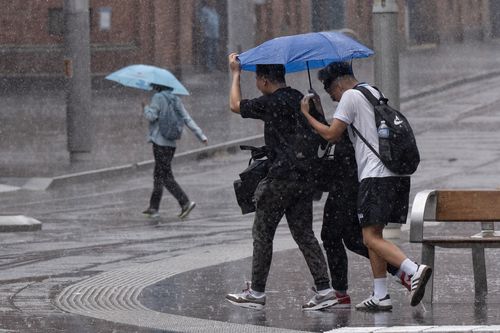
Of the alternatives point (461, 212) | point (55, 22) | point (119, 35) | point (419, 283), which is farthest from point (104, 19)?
point (419, 283)

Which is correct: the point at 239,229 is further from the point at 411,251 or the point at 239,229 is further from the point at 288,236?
the point at 411,251

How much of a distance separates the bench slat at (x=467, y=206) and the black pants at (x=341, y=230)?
620mm

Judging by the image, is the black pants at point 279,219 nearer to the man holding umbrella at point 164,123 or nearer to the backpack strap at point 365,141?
the backpack strap at point 365,141

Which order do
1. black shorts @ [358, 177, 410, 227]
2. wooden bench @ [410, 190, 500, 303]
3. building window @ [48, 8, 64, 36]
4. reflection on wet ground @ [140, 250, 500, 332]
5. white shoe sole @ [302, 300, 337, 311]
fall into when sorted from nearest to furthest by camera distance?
reflection on wet ground @ [140, 250, 500, 332]
black shorts @ [358, 177, 410, 227]
white shoe sole @ [302, 300, 337, 311]
wooden bench @ [410, 190, 500, 303]
building window @ [48, 8, 64, 36]

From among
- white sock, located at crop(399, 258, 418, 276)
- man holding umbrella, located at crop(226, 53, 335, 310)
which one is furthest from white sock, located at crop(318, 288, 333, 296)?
white sock, located at crop(399, 258, 418, 276)

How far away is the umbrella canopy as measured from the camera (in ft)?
32.1

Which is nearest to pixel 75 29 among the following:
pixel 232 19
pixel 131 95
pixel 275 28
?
pixel 232 19

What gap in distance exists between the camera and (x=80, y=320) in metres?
9.32

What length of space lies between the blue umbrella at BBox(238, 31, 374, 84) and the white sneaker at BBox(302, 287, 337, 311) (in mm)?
1582

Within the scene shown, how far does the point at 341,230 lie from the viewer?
991 cm

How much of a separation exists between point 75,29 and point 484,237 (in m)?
15.9

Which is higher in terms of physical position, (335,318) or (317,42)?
(317,42)

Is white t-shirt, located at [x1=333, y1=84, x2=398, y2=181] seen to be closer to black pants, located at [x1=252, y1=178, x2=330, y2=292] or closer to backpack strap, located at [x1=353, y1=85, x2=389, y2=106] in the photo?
backpack strap, located at [x1=353, y1=85, x2=389, y2=106]

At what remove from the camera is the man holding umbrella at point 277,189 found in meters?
9.74
